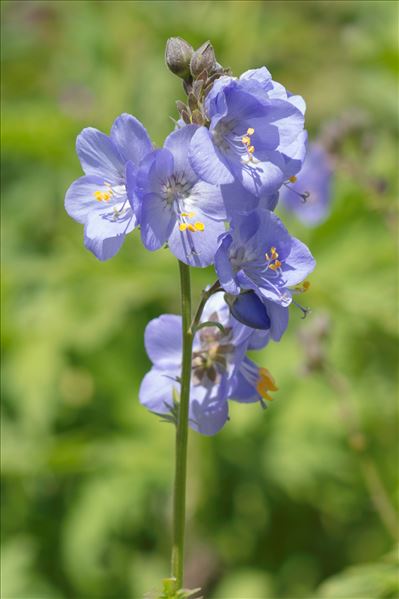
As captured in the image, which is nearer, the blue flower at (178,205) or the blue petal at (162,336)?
the blue flower at (178,205)

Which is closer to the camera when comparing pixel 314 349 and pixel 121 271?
pixel 314 349

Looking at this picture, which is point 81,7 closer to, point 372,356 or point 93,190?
point 372,356

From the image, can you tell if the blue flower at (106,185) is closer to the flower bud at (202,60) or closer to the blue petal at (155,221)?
the blue petal at (155,221)

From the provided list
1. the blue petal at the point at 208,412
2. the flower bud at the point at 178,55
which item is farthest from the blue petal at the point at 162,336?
the flower bud at the point at 178,55

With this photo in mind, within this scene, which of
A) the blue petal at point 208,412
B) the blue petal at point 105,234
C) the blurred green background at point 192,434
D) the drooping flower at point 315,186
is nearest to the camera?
the blue petal at point 105,234

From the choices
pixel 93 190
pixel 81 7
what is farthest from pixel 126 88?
pixel 93 190

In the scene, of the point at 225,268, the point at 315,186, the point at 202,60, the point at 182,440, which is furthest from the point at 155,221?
the point at 315,186
